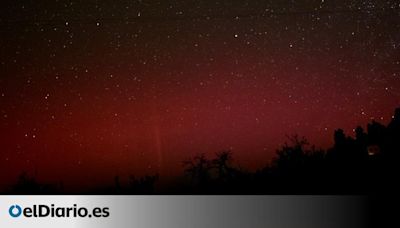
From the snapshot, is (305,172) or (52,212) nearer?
(52,212)

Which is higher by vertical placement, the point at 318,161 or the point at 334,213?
the point at 318,161

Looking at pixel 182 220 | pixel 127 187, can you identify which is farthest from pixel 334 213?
pixel 127 187

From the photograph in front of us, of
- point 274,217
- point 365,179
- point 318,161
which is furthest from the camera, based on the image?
point 318,161

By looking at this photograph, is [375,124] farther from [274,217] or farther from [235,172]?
[274,217]

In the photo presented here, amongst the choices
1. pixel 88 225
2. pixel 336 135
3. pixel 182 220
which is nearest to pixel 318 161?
pixel 336 135

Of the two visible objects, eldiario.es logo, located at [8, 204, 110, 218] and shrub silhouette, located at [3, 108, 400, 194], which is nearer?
eldiario.es logo, located at [8, 204, 110, 218]

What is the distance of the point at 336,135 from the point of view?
417 cm

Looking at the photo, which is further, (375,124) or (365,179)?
(375,124)

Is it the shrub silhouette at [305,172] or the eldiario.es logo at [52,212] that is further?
the shrub silhouette at [305,172]

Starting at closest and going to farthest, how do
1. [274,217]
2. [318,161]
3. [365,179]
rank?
[274,217]
[365,179]
[318,161]

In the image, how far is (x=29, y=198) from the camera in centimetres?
319

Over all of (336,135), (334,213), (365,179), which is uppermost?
(336,135)

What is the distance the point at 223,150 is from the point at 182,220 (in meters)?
1.32

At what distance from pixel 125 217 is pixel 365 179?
1.48m
